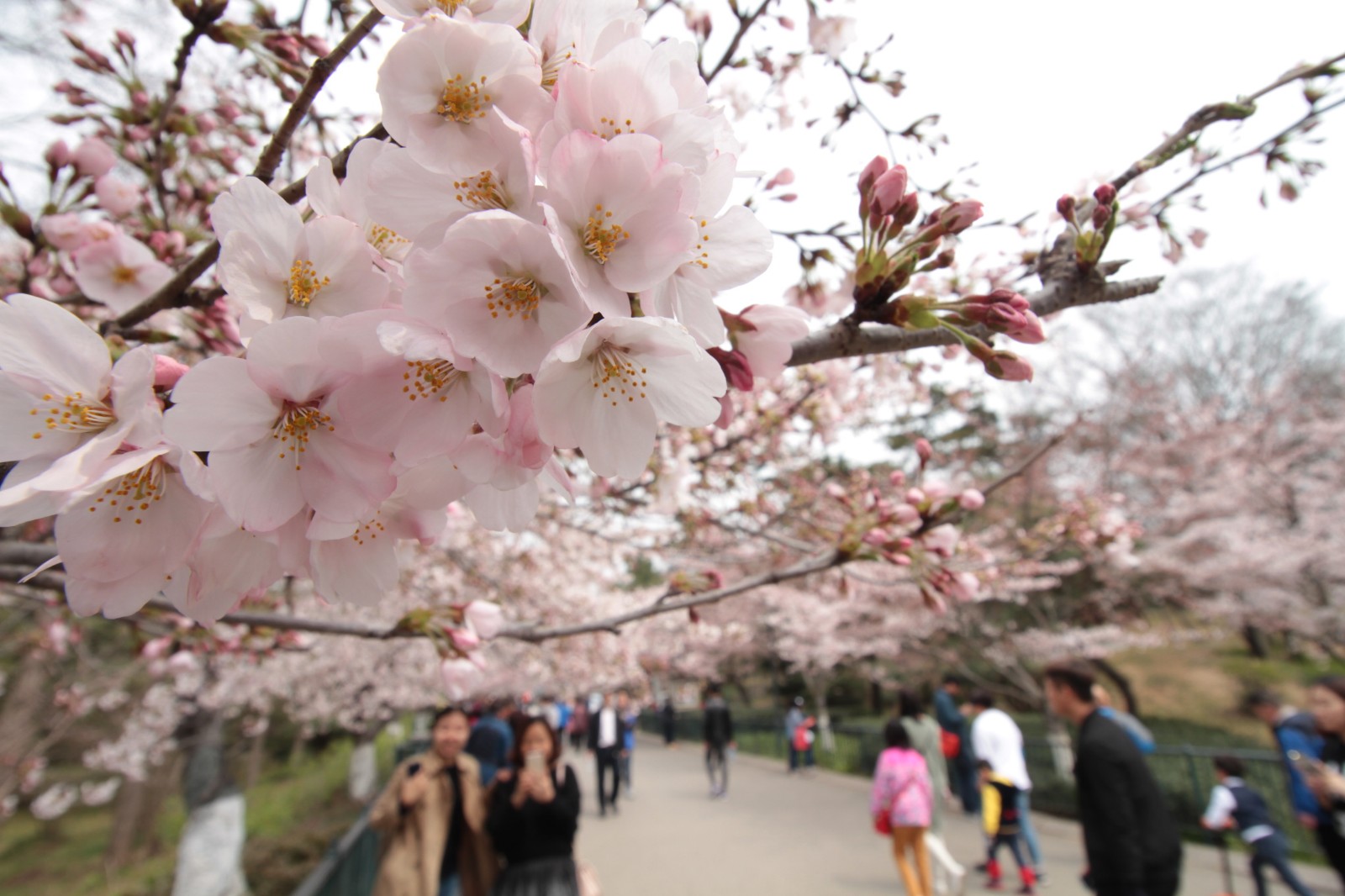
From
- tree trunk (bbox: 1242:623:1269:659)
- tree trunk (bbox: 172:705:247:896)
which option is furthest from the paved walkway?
tree trunk (bbox: 1242:623:1269:659)

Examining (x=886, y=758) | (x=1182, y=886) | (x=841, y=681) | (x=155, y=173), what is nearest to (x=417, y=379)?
(x=155, y=173)

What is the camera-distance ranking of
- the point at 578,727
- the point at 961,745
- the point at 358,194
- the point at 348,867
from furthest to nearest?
the point at 578,727 → the point at 961,745 → the point at 348,867 → the point at 358,194

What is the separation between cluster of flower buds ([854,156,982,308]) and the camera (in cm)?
94

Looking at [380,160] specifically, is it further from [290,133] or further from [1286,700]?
[1286,700]

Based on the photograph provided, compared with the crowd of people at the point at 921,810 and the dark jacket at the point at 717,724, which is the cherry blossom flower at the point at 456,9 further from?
the dark jacket at the point at 717,724

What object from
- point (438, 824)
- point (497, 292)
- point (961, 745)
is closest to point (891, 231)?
point (497, 292)

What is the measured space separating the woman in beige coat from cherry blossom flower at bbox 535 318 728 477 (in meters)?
3.57

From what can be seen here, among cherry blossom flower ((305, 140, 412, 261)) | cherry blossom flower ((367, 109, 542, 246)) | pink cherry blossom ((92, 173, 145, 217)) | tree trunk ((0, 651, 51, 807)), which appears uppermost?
pink cherry blossom ((92, 173, 145, 217))

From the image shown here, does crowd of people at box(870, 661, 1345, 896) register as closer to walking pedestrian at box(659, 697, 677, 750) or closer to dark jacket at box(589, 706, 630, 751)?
dark jacket at box(589, 706, 630, 751)

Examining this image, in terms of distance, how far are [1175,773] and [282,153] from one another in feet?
31.6

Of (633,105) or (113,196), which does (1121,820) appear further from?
(113,196)

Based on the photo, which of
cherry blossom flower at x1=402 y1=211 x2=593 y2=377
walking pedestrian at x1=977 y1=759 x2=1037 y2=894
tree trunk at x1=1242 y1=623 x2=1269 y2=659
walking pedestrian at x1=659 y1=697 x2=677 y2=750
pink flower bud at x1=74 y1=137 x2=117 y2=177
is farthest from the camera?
walking pedestrian at x1=659 y1=697 x2=677 y2=750

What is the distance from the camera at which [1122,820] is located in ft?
11.0

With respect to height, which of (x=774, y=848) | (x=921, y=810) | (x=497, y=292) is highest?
(x=497, y=292)
